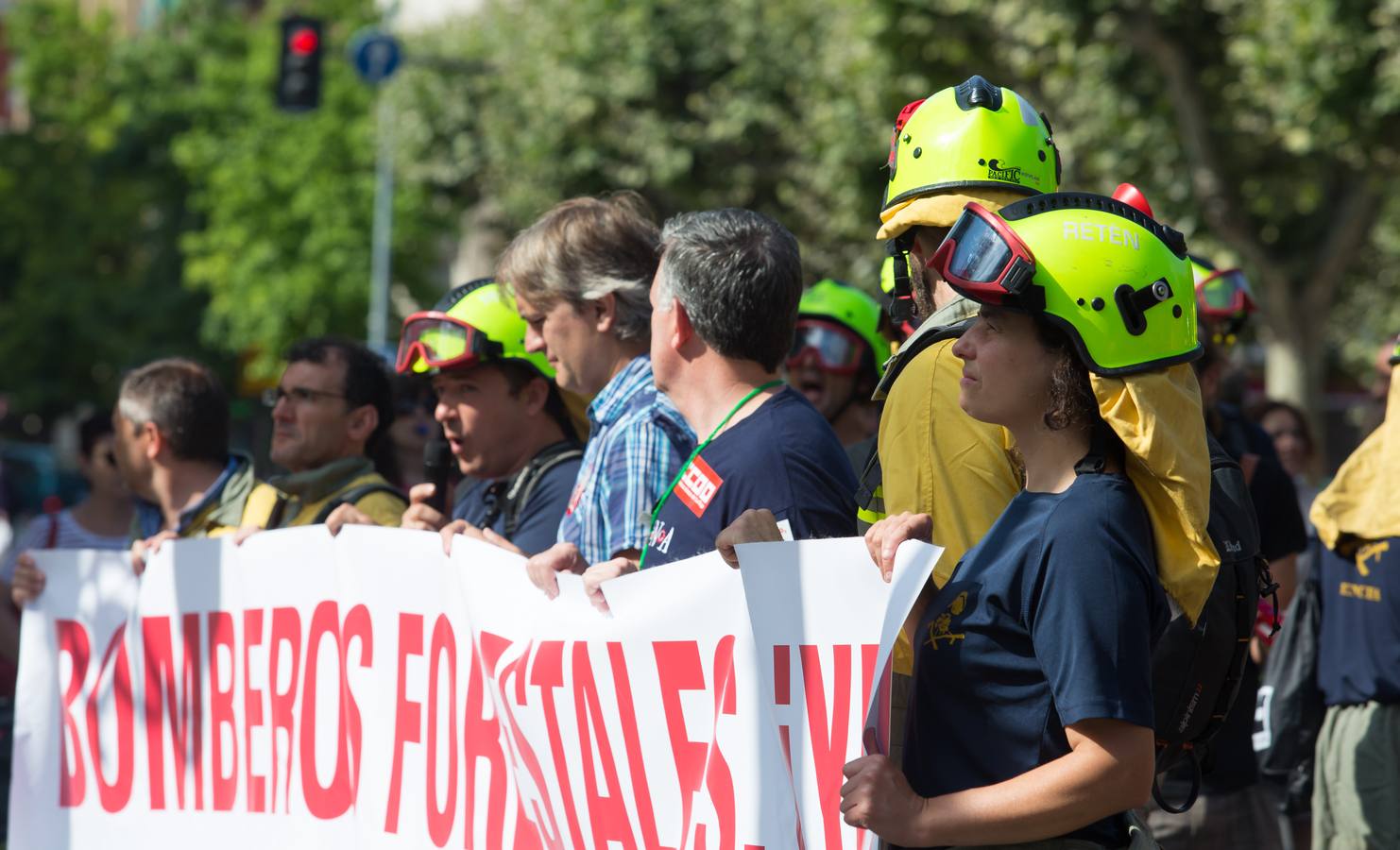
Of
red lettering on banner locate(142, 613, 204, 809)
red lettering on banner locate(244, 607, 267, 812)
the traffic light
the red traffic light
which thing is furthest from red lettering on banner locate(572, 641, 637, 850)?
the red traffic light

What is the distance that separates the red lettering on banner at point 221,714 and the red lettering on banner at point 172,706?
0.18 ft

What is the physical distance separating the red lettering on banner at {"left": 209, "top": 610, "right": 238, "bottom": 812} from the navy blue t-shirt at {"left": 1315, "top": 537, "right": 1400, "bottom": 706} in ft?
10.3

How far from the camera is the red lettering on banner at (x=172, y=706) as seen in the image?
4.88m

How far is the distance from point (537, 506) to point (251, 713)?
3.03 feet

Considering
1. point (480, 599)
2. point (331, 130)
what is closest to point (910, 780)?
point (480, 599)

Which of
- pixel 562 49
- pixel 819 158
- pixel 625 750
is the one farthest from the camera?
pixel 562 49

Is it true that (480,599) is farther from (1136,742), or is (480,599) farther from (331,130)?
(331,130)

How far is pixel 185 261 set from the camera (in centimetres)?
4062

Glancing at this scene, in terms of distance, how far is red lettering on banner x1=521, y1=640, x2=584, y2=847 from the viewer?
3.64 metres

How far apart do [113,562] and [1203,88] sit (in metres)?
13.2

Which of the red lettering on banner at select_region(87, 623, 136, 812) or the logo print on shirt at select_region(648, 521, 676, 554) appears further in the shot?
the red lettering on banner at select_region(87, 623, 136, 812)

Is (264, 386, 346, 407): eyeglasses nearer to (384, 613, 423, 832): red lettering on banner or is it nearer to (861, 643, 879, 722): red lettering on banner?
(384, 613, 423, 832): red lettering on banner

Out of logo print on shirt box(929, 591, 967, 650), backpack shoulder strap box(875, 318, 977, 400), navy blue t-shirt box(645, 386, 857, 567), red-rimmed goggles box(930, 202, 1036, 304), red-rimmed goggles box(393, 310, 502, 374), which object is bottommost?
logo print on shirt box(929, 591, 967, 650)

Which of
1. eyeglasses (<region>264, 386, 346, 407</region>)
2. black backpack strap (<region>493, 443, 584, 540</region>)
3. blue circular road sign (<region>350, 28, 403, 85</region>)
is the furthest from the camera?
blue circular road sign (<region>350, 28, 403, 85</region>)
